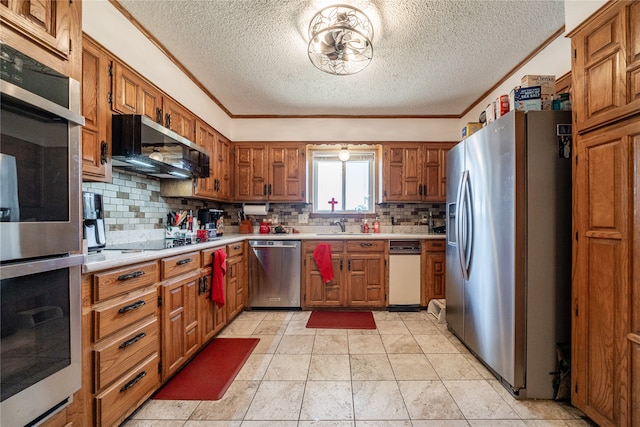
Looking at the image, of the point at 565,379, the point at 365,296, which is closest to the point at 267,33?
the point at 365,296

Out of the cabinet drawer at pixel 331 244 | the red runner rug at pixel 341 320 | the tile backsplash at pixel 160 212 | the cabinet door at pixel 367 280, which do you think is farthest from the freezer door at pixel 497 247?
the tile backsplash at pixel 160 212

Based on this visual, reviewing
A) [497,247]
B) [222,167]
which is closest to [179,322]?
[222,167]

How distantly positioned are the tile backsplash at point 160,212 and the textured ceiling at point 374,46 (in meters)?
1.24

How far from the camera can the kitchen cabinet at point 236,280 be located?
279 centimetres

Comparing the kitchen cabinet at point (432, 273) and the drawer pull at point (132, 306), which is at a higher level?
the drawer pull at point (132, 306)

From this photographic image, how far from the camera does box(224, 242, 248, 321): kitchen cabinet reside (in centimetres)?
279

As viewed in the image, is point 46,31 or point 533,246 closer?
point 46,31

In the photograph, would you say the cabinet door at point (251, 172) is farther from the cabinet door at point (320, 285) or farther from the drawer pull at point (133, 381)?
the drawer pull at point (133, 381)

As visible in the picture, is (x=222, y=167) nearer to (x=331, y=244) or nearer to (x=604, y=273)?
(x=331, y=244)

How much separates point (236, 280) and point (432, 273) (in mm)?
2345

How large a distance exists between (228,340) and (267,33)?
2681 mm

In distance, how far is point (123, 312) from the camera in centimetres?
141

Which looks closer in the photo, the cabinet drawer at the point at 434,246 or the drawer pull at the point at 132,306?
the drawer pull at the point at 132,306

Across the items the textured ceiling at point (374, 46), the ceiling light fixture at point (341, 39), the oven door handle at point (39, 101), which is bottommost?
the oven door handle at point (39, 101)
